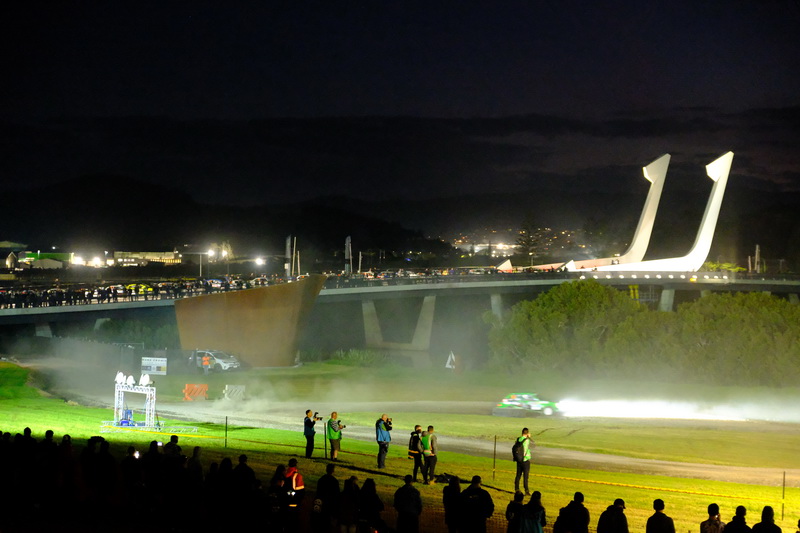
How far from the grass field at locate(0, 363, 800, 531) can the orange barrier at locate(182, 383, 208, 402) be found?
7.54 ft

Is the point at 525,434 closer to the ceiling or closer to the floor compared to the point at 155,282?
closer to the floor

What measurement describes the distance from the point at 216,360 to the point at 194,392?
11.1m

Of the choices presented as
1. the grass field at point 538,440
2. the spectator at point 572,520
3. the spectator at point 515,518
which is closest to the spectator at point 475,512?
the spectator at point 515,518

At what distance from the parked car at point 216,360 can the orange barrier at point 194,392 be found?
9.79m

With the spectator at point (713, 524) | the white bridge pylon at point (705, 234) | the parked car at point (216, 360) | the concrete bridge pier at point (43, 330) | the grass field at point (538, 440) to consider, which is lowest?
the grass field at point (538, 440)

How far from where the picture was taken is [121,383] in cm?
2505

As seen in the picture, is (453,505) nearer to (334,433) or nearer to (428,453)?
(428,453)

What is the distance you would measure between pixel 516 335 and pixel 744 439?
2999 cm

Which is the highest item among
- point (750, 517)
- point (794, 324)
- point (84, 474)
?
point (794, 324)

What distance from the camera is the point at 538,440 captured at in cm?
3067

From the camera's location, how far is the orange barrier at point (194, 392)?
39.9 metres

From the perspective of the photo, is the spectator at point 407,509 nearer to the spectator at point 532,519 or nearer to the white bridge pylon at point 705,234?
the spectator at point 532,519

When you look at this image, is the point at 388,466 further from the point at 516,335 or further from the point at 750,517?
the point at 516,335

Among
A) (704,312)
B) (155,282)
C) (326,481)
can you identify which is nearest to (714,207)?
(704,312)
